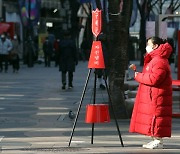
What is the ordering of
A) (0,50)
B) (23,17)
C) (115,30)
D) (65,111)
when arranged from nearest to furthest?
(115,30), (65,111), (0,50), (23,17)

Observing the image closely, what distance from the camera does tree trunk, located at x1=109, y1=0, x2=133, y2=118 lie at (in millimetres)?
16172

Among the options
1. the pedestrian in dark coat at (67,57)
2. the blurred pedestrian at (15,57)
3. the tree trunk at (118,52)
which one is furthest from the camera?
A: the blurred pedestrian at (15,57)

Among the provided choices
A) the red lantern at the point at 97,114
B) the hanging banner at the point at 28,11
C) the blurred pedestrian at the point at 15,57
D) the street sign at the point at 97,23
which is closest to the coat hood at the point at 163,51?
the street sign at the point at 97,23

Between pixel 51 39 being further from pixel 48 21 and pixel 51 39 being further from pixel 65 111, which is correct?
pixel 65 111

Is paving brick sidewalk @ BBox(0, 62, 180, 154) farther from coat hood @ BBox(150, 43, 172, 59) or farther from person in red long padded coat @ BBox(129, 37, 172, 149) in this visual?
coat hood @ BBox(150, 43, 172, 59)

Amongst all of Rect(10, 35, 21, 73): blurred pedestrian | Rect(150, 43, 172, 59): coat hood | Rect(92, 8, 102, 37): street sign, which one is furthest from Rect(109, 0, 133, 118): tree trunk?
Rect(10, 35, 21, 73): blurred pedestrian

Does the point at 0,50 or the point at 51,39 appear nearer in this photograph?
the point at 0,50

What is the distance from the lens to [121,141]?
12.3 metres

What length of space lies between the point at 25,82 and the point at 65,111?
12.2m

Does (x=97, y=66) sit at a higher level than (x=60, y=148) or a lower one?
higher

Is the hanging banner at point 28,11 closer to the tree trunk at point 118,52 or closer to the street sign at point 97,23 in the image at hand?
the tree trunk at point 118,52

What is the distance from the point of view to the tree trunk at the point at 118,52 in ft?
53.1

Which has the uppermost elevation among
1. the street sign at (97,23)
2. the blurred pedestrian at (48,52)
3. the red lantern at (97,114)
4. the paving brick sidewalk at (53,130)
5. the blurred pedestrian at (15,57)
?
the street sign at (97,23)

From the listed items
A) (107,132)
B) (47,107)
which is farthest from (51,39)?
(107,132)
